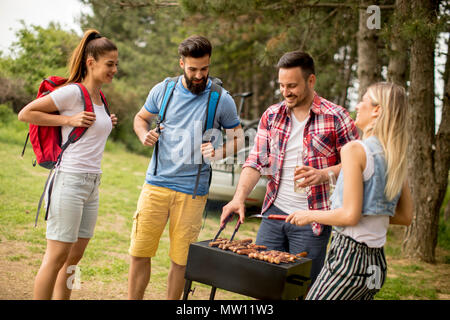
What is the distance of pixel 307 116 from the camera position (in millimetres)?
2793

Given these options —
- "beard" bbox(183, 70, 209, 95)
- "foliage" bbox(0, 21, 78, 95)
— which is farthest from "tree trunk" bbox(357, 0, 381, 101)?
"foliage" bbox(0, 21, 78, 95)

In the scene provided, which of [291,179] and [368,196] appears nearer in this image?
[368,196]

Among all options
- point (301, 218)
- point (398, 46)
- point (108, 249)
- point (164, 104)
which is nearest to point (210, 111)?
point (164, 104)

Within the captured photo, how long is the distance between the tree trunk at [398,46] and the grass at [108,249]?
2.58 metres

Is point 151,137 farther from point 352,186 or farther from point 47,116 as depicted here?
point 352,186

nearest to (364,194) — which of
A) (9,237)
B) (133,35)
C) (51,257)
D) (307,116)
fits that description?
(307,116)

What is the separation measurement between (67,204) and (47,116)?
549 mm

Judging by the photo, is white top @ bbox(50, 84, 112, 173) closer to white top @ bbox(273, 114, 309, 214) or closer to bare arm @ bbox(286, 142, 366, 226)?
white top @ bbox(273, 114, 309, 214)

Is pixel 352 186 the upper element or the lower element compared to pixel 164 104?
lower

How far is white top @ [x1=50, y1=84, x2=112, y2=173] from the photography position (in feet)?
8.63

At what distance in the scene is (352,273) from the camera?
2.04 meters

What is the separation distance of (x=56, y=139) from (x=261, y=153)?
1.33m

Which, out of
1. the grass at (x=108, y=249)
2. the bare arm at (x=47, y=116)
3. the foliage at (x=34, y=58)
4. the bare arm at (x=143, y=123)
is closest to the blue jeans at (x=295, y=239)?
the bare arm at (x=143, y=123)

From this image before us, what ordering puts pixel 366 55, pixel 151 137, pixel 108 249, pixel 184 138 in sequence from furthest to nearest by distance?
pixel 366 55
pixel 108 249
pixel 184 138
pixel 151 137
